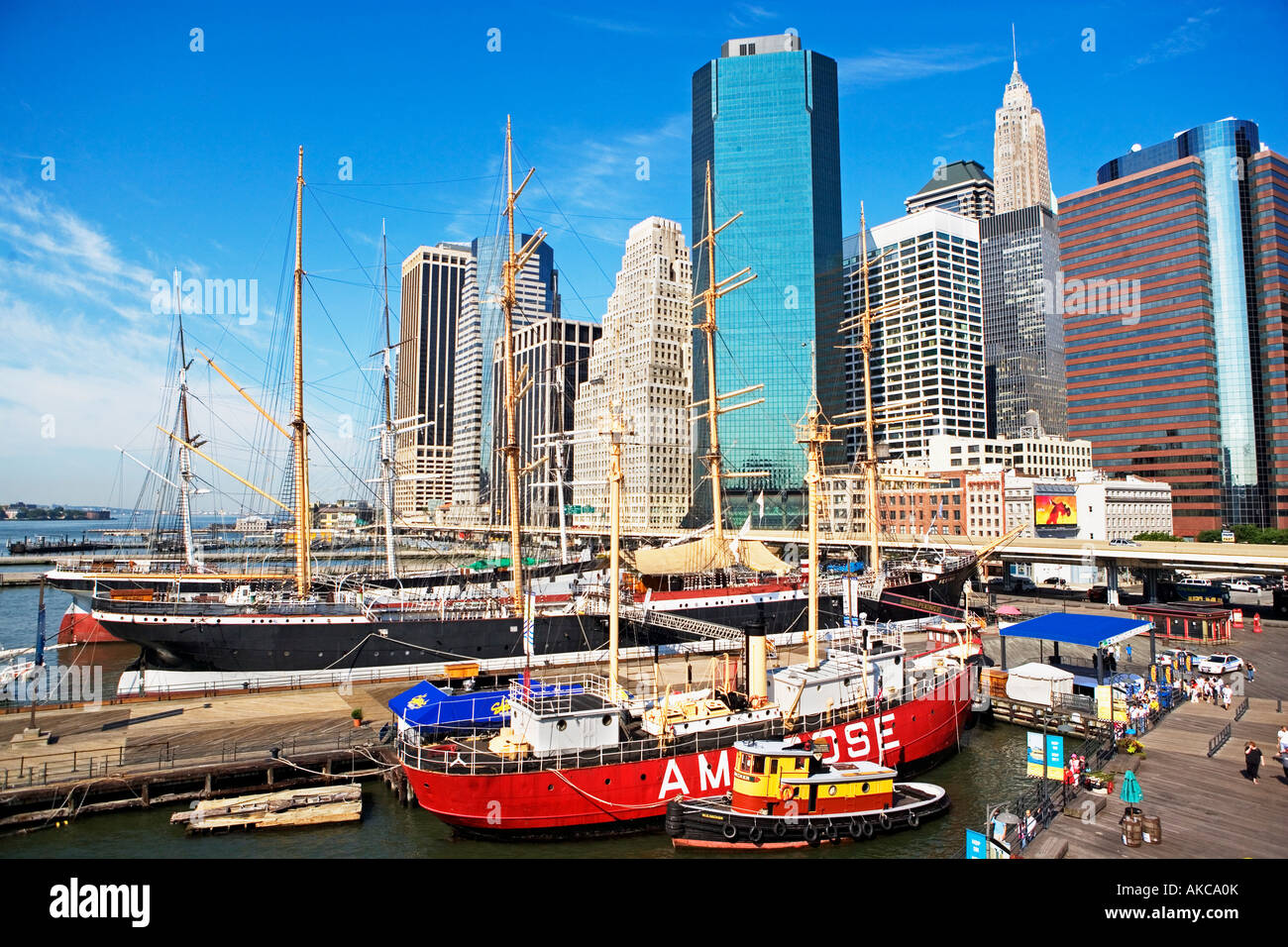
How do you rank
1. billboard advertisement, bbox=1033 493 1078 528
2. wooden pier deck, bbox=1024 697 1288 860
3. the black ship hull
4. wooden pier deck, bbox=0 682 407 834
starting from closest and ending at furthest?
wooden pier deck, bbox=1024 697 1288 860 < wooden pier deck, bbox=0 682 407 834 < the black ship hull < billboard advertisement, bbox=1033 493 1078 528

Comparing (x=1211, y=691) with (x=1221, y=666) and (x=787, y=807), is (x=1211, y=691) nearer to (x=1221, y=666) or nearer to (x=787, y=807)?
(x=1221, y=666)

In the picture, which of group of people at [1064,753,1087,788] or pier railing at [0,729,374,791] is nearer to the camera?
group of people at [1064,753,1087,788]

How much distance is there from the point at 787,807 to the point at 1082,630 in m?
19.6

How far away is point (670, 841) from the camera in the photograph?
2058cm

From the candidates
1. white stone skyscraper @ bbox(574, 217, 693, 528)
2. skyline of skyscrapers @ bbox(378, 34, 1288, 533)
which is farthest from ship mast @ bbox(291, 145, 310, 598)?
white stone skyscraper @ bbox(574, 217, 693, 528)

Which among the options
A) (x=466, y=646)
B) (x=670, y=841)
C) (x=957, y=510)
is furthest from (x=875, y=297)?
(x=670, y=841)

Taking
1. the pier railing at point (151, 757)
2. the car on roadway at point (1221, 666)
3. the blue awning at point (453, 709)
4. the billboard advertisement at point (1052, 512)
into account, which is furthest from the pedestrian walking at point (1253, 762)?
the billboard advertisement at point (1052, 512)

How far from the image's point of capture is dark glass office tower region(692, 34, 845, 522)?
448ft

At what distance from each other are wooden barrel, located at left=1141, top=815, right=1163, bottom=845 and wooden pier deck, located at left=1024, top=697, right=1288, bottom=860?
155mm

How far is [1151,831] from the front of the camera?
15914mm

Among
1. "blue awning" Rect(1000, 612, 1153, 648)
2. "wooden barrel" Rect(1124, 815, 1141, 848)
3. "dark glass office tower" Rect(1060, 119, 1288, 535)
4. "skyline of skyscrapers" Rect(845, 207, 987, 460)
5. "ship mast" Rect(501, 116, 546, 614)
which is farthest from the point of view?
"skyline of skyscrapers" Rect(845, 207, 987, 460)

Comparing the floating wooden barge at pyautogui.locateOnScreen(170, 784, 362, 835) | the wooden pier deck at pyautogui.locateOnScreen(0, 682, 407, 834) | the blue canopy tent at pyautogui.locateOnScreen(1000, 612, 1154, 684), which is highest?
the blue canopy tent at pyautogui.locateOnScreen(1000, 612, 1154, 684)

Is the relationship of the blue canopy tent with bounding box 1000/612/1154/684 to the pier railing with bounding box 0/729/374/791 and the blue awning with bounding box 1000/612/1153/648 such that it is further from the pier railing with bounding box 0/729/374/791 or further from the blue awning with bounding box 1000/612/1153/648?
the pier railing with bounding box 0/729/374/791

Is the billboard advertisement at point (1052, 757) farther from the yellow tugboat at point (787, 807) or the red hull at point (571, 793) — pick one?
the red hull at point (571, 793)
